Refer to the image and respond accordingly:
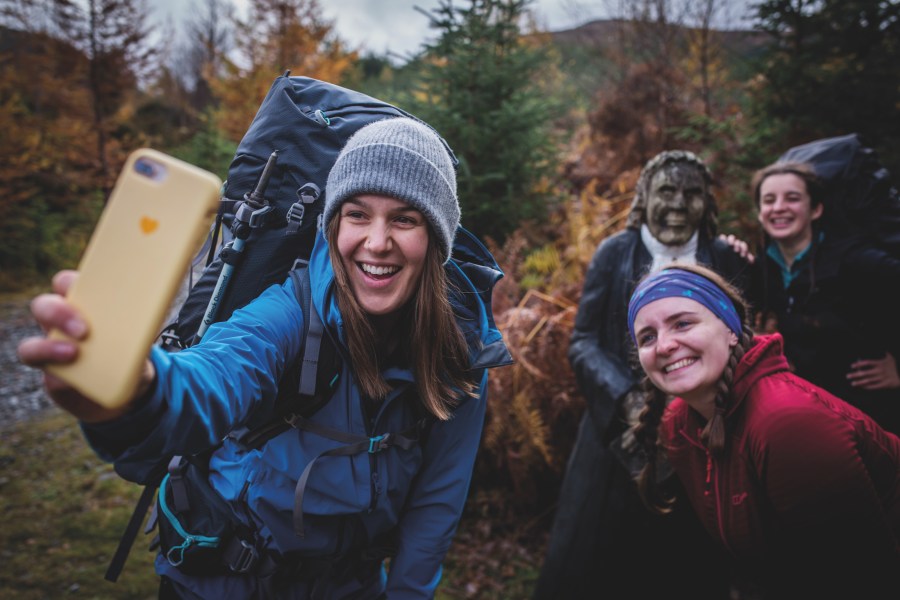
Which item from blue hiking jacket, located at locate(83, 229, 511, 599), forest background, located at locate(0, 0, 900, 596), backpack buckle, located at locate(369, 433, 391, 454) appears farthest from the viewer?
forest background, located at locate(0, 0, 900, 596)

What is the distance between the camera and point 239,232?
64.0 inches

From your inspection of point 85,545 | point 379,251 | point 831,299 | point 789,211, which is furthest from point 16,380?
point 831,299

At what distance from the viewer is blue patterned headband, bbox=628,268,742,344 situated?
69.5 inches

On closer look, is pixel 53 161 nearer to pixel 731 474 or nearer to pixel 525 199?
pixel 525 199

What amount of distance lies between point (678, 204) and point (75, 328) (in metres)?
2.82

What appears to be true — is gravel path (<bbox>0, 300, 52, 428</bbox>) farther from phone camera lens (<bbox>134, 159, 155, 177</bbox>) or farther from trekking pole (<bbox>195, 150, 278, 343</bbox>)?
phone camera lens (<bbox>134, 159, 155, 177</bbox>)

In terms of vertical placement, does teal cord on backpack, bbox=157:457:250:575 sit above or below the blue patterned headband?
below

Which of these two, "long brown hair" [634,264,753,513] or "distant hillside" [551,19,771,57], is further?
"distant hillside" [551,19,771,57]

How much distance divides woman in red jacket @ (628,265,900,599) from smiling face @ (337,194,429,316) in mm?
971

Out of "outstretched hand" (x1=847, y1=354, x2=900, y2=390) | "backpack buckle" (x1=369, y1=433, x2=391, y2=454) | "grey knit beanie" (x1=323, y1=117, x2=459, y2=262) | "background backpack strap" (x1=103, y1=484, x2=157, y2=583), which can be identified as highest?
"grey knit beanie" (x1=323, y1=117, x2=459, y2=262)

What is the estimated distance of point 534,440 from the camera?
379cm

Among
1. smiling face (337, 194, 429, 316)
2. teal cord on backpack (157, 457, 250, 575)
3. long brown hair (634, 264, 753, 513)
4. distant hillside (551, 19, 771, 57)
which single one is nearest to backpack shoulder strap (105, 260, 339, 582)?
smiling face (337, 194, 429, 316)

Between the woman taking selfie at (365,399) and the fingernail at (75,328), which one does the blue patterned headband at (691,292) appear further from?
the fingernail at (75,328)

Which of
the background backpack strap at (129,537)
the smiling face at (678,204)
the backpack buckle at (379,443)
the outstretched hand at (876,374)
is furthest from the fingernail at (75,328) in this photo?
the outstretched hand at (876,374)
